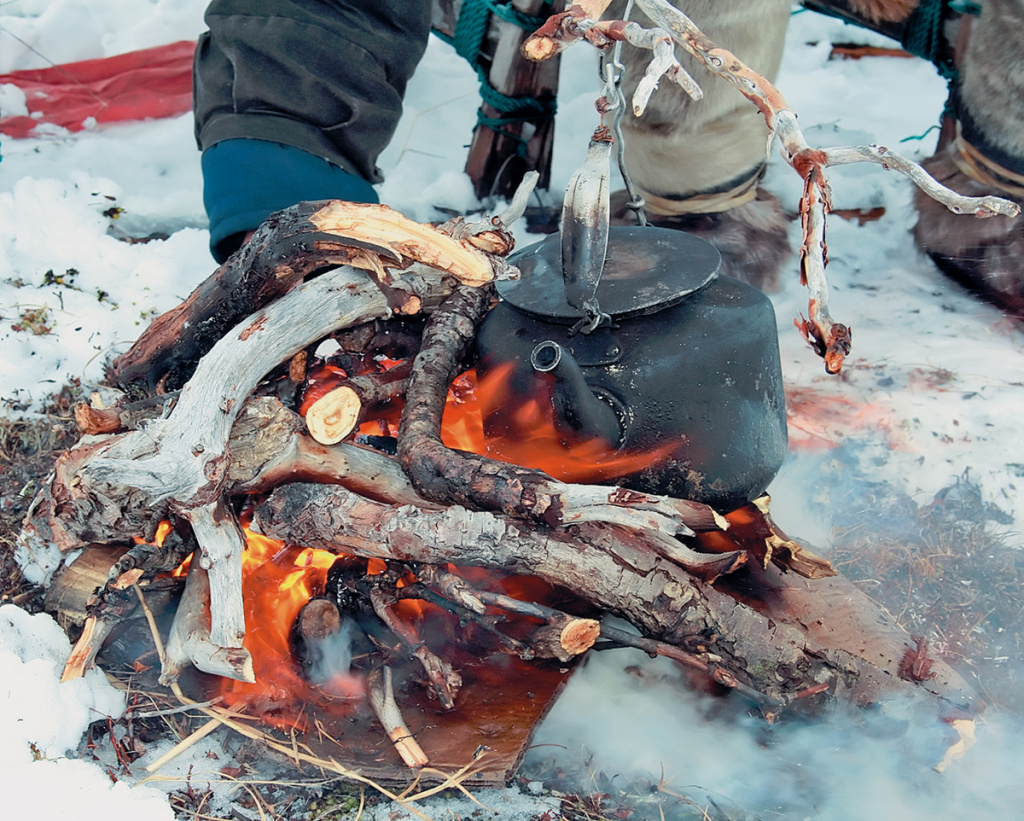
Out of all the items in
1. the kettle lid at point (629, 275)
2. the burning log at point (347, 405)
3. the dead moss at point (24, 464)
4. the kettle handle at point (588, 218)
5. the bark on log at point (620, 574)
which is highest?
the kettle handle at point (588, 218)

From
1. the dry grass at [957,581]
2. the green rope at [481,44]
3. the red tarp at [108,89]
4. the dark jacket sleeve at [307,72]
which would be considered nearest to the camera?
the dry grass at [957,581]

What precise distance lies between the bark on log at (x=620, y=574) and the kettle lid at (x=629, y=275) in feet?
1.42

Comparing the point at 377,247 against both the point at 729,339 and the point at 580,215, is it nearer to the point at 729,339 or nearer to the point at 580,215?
the point at 580,215

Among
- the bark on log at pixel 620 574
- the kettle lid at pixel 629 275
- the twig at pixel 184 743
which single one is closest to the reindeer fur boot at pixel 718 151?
the kettle lid at pixel 629 275

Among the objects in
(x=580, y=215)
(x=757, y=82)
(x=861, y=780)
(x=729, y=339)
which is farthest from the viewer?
(x=729, y=339)

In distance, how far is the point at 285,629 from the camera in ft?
5.84

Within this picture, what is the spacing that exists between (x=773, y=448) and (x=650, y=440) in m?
0.29

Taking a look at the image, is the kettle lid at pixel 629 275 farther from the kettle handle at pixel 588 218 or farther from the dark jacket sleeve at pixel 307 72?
the dark jacket sleeve at pixel 307 72

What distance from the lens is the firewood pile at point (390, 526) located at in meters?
1.54

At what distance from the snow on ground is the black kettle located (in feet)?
1.62

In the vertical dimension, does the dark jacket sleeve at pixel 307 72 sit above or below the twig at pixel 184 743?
above

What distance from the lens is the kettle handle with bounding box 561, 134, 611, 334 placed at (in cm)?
140

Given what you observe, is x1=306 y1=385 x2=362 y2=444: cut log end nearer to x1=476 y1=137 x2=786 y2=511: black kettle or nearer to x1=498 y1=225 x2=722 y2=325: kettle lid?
x1=476 y1=137 x2=786 y2=511: black kettle

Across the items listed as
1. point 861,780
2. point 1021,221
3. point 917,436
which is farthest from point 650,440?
point 1021,221
